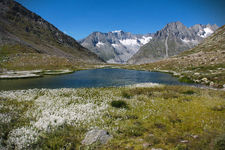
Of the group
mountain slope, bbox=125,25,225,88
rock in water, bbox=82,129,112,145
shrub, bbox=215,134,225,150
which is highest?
mountain slope, bbox=125,25,225,88

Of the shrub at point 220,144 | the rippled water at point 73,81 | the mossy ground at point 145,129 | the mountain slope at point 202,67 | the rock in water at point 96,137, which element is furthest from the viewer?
the mountain slope at point 202,67

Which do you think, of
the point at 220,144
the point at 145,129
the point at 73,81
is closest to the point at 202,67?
the point at 73,81

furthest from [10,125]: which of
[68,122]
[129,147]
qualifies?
[129,147]

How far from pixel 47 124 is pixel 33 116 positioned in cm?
289

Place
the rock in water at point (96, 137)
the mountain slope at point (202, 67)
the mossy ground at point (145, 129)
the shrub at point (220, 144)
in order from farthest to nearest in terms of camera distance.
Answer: the mountain slope at point (202, 67) → the rock in water at point (96, 137) → the mossy ground at point (145, 129) → the shrub at point (220, 144)

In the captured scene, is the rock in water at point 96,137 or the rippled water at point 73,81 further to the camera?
the rippled water at point 73,81

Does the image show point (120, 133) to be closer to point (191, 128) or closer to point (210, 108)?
point (191, 128)

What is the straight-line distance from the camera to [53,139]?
9.23 metres

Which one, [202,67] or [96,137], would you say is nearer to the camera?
[96,137]

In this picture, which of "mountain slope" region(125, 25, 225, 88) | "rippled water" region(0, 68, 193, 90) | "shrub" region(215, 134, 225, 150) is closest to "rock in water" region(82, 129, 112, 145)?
"shrub" region(215, 134, 225, 150)

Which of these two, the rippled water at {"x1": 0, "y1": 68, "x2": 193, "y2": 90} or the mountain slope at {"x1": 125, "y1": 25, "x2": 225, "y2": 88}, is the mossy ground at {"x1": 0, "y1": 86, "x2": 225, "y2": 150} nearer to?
the rippled water at {"x1": 0, "y1": 68, "x2": 193, "y2": 90}

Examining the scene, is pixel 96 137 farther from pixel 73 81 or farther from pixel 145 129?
pixel 73 81

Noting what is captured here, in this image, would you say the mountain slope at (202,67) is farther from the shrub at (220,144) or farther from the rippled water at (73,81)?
the shrub at (220,144)

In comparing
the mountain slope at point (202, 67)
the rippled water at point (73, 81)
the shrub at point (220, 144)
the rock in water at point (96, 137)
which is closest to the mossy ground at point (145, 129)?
the shrub at point (220, 144)
